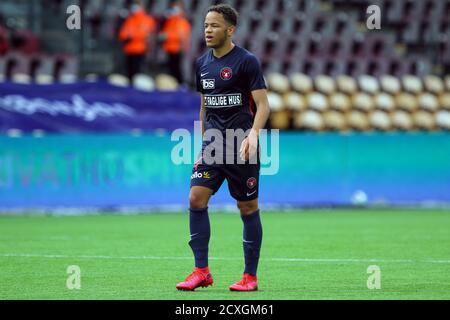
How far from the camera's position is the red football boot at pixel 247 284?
834 cm

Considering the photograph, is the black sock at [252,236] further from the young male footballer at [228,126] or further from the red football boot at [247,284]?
the red football boot at [247,284]

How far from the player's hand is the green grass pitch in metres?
1.04

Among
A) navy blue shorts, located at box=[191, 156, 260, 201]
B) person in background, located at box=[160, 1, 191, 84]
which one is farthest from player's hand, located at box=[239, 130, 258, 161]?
person in background, located at box=[160, 1, 191, 84]

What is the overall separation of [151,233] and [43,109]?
5123mm

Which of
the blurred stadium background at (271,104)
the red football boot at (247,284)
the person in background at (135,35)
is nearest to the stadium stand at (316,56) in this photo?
the blurred stadium background at (271,104)

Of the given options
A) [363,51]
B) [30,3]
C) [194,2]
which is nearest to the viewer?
[30,3]

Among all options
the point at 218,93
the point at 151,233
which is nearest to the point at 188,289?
the point at 218,93

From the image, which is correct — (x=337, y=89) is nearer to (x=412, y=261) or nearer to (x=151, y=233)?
(x=151, y=233)

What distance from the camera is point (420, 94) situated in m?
25.3

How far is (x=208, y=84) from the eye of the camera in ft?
27.9

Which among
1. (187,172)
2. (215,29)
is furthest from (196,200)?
(187,172)

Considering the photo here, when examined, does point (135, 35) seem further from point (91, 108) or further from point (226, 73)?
point (226, 73)

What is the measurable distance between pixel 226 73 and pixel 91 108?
1050 cm

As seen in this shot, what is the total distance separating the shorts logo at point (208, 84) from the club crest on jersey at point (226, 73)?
86mm
